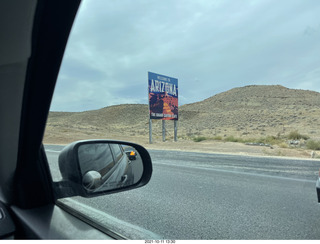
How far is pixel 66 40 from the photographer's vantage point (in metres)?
1.73

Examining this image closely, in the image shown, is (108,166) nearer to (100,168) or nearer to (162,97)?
(100,168)

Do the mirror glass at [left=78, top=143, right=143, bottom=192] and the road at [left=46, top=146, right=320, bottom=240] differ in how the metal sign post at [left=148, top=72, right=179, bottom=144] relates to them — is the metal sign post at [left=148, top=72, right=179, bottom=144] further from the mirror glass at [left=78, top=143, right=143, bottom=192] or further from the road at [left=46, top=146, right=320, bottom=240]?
the mirror glass at [left=78, top=143, right=143, bottom=192]

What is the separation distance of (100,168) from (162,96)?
3227cm

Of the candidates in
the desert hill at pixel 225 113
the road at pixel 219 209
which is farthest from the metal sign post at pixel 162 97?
the desert hill at pixel 225 113

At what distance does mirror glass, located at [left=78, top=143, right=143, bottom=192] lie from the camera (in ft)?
7.65

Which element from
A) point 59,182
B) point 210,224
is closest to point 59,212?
point 59,182


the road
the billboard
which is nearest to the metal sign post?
the billboard

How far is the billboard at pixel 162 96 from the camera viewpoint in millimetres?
33406

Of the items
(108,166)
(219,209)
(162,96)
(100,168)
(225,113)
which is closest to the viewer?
(100,168)

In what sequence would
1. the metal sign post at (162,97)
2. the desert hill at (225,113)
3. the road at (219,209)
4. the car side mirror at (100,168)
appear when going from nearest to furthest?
the car side mirror at (100,168), the road at (219,209), the metal sign post at (162,97), the desert hill at (225,113)

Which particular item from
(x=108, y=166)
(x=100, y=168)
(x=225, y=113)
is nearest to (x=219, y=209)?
(x=108, y=166)

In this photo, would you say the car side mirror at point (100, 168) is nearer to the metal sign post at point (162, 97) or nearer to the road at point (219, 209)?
the road at point (219, 209)

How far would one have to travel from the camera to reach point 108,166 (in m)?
2.74
